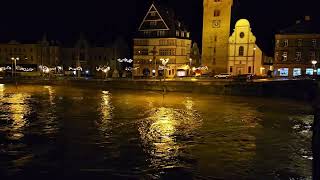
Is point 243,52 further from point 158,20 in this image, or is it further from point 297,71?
point 158,20

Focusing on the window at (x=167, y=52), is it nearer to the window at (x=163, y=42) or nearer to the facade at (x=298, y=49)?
the window at (x=163, y=42)

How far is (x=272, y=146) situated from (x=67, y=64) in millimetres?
93863

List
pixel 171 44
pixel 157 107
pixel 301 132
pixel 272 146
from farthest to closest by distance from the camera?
1. pixel 171 44
2. pixel 157 107
3. pixel 301 132
4. pixel 272 146

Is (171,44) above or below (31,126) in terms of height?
above

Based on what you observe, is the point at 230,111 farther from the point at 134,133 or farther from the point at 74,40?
the point at 74,40

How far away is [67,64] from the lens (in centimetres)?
11188

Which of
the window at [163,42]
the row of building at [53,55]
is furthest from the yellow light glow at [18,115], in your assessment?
the row of building at [53,55]

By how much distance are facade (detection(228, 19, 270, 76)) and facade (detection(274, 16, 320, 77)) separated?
430 centimetres

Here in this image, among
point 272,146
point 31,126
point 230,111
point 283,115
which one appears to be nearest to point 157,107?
point 230,111

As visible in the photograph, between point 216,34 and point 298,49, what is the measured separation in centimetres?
1744

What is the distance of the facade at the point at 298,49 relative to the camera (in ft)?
250

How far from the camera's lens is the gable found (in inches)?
3373

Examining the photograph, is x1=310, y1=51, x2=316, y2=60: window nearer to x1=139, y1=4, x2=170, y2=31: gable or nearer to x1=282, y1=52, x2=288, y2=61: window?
x1=282, y1=52, x2=288, y2=61: window

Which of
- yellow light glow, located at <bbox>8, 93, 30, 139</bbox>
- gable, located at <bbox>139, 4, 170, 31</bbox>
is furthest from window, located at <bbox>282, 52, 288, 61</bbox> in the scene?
yellow light glow, located at <bbox>8, 93, 30, 139</bbox>
